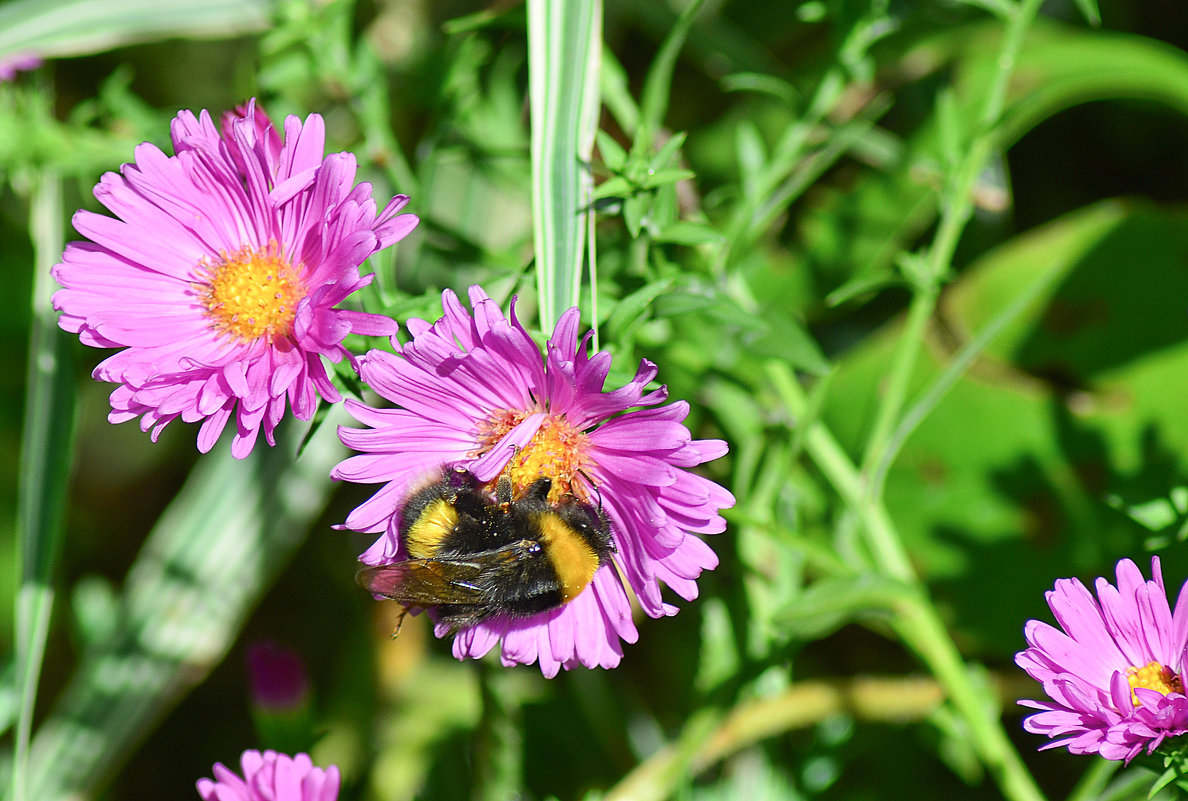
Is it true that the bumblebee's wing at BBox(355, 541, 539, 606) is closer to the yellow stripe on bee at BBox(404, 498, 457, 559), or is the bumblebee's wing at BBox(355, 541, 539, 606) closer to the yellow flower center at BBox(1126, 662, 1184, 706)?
the yellow stripe on bee at BBox(404, 498, 457, 559)

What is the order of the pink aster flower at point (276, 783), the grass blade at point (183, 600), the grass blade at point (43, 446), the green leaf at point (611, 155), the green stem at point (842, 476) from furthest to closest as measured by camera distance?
the grass blade at point (183, 600) < the grass blade at point (43, 446) < the green stem at point (842, 476) < the pink aster flower at point (276, 783) < the green leaf at point (611, 155)

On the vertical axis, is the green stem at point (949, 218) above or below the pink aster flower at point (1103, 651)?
above

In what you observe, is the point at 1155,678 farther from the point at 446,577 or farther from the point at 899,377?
the point at 446,577

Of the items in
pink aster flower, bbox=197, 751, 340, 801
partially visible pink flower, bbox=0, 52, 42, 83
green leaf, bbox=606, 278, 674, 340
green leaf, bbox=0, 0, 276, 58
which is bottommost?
pink aster flower, bbox=197, 751, 340, 801

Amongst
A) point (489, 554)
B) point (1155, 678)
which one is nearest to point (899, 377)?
point (1155, 678)

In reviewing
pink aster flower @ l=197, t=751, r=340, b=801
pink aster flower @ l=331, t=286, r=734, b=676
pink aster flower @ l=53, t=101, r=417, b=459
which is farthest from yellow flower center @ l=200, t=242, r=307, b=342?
pink aster flower @ l=197, t=751, r=340, b=801

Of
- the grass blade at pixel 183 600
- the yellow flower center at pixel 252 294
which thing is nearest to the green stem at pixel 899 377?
the yellow flower center at pixel 252 294

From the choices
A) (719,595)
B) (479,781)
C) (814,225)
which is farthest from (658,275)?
(479,781)

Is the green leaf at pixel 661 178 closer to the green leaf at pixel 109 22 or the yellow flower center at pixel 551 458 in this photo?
the yellow flower center at pixel 551 458
